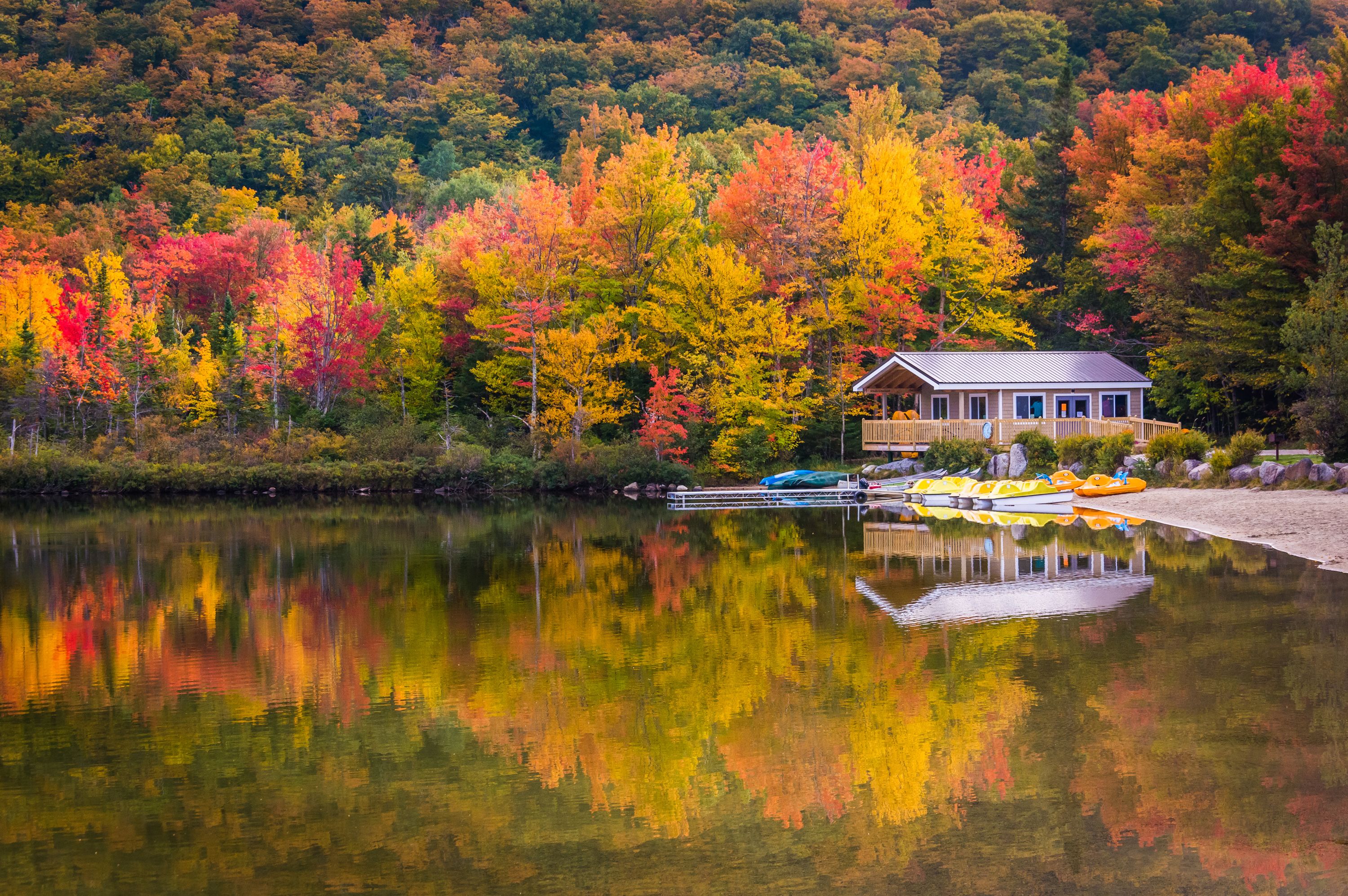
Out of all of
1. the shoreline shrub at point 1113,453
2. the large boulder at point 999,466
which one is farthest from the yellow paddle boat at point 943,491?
the shoreline shrub at point 1113,453

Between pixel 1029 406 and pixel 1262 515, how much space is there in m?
18.4

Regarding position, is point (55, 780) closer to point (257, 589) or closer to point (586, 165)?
point (257, 589)

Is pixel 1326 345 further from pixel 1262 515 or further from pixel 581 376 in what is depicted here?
pixel 581 376

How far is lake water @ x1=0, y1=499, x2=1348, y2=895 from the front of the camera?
765 cm

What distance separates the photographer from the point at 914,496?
3766 cm

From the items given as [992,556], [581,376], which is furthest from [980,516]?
[581,376]

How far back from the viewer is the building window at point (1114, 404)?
143ft

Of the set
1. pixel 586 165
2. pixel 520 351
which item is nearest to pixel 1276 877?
pixel 520 351

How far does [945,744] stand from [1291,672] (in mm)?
4476

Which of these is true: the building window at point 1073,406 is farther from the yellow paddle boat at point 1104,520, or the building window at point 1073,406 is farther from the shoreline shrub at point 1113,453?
the yellow paddle boat at point 1104,520

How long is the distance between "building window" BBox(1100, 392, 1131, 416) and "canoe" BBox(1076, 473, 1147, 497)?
983 centimetres

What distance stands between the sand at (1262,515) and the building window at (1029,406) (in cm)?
1113

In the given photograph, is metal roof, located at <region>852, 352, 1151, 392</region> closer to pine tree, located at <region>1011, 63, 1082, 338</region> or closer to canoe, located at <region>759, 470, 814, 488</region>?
canoe, located at <region>759, 470, 814, 488</region>

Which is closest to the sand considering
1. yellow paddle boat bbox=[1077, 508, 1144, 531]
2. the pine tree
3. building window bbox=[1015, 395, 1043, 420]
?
yellow paddle boat bbox=[1077, 508, 1144, 531]
